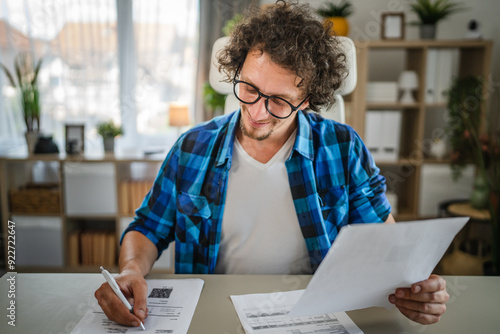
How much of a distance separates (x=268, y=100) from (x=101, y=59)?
7.89 ft

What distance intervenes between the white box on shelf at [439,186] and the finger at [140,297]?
8.08ft

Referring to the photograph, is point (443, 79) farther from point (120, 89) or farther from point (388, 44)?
point (120, 89)

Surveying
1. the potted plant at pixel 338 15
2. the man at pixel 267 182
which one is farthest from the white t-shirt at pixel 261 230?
the potted plant at pixel 338 15

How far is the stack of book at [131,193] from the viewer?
282 centimetres

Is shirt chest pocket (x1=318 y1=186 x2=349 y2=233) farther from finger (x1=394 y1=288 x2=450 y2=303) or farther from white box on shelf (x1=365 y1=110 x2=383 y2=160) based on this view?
white box on shelf (x1=365 y1=110 x2=383 y2=160)

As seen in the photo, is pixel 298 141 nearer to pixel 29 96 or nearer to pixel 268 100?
pixel 268 100

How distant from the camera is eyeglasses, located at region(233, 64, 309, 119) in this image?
1.12 m

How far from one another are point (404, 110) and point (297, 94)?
7.39ft

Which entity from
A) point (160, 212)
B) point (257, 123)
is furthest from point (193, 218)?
point (257, 123)

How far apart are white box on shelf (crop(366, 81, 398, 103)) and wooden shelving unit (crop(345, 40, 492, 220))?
0.05 meters

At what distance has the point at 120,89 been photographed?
125 inches

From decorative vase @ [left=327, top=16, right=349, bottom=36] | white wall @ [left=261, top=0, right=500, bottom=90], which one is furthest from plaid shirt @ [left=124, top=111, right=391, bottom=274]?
white wall @ [left=261, top=0, right=500, bottom=90]

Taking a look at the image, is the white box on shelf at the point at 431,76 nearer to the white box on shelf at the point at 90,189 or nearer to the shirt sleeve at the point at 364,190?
the shirt sleeve at the point at 364,190

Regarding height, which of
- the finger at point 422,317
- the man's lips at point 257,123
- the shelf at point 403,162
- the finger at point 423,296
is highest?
the man's lips at point 257,123
